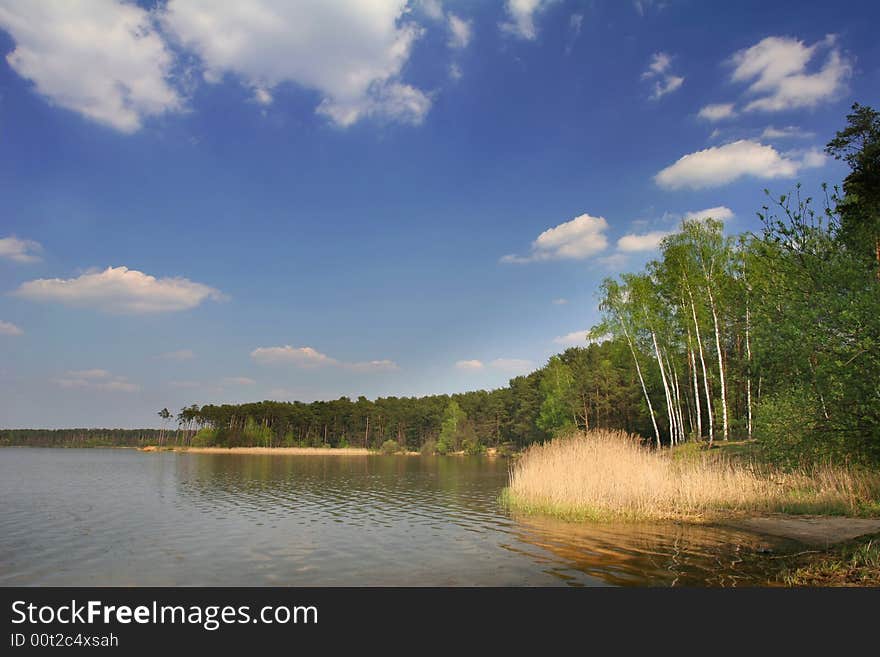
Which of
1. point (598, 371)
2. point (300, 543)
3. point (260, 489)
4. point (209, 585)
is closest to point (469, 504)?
point (300, 543)

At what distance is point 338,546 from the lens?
46.4 feet

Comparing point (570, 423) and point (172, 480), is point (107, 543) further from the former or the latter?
point (570, 423)

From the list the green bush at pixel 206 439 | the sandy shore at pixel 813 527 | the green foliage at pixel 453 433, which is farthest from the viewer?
the green bush at pixel 206 439

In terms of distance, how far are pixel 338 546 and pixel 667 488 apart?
1151cm

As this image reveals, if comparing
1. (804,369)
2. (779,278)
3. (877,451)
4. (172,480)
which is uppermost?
(779,278)

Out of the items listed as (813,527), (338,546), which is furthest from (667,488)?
(338,546)

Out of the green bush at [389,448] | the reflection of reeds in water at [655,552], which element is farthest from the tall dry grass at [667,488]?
the green bush at [389,448]

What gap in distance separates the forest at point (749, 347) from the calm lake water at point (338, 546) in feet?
12.7

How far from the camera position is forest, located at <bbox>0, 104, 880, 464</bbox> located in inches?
431

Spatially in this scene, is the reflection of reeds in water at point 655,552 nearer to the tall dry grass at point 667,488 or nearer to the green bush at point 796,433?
the tall dry grass at point 667,488

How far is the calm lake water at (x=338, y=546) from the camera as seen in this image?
35.4 ft

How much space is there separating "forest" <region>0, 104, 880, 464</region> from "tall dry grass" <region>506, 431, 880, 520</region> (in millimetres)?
1393

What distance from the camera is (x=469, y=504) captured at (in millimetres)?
23812

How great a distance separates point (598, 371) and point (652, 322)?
82.4 ft
